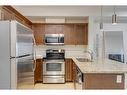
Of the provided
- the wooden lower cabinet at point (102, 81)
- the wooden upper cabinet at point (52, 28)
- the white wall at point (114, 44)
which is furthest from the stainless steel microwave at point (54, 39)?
the wooden lower cabinet at point (102, 81)

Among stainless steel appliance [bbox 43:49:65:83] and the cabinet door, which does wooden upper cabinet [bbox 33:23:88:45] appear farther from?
stainless steel appliance [bbox 43:49:65:83]

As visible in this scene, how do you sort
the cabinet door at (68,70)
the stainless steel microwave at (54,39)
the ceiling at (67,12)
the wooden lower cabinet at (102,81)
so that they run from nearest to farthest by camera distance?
the wooden lower cabinet at (102,81), the ceiling at (67,12), the cabinet door at (68,70), the stainless steel microwave at (54,39)

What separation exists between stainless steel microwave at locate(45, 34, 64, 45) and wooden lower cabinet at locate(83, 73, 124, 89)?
419 centimetres

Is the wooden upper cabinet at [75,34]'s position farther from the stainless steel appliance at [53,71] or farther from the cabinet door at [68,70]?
the stainless steel appliance at [53,71]

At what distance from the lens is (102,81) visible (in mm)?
3053

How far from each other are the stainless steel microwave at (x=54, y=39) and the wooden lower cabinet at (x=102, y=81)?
419 cm

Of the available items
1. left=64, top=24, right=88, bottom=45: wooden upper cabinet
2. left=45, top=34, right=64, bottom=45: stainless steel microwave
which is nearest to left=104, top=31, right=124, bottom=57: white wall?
left=64, top=24, right=88, bottom=45: wooden upper cabinet

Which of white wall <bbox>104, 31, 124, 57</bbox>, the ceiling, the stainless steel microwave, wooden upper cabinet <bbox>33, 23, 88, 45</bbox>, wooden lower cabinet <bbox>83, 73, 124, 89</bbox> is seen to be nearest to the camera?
wooden lower cabinet <bbox>83, 73, 124, 89</bbox>

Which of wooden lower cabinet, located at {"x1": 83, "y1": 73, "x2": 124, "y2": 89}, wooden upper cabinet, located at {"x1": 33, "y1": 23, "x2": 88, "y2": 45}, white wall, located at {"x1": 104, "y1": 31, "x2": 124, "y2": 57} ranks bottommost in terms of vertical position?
wooden lower cabinet, located at {"x1": 83, "y1": 73, "x2": 124, "y2": 89}

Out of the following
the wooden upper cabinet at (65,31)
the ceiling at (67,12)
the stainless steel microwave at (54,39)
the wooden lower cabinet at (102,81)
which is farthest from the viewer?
the wooden upper cabinet at (65,31)

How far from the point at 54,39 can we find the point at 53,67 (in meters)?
0.97

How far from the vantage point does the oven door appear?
684 centimetres

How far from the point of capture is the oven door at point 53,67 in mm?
6844

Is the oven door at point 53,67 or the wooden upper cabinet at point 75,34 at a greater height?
the wooden upper cabinet at point 75,34
